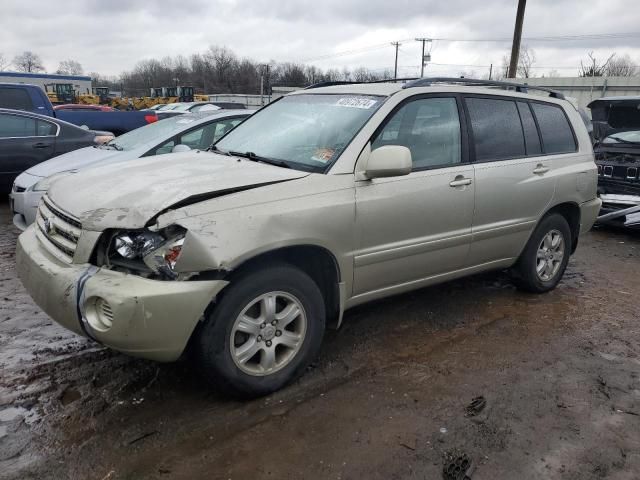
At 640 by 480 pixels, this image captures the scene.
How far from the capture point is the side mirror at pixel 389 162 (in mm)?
3158

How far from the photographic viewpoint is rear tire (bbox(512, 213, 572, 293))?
4637mm

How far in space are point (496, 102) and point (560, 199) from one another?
3.59ft

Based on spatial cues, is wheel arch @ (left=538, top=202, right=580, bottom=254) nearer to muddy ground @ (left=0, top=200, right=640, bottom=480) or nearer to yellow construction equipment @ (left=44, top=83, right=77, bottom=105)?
muddy ground @ (left=0, top=200, right=640, bottom=480)

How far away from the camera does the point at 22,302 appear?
4.32m

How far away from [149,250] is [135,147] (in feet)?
13.3

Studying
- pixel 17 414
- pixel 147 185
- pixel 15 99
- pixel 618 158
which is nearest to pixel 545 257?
pixel 147 185

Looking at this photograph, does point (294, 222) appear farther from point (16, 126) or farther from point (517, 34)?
point (517, 34)

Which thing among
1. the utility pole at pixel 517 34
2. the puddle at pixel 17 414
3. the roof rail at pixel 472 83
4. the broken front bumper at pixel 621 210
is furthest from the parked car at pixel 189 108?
the puddle at pixel 17 414

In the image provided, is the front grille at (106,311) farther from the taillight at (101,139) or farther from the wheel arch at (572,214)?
the taillight at (101,139)

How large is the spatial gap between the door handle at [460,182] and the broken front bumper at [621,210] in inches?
177

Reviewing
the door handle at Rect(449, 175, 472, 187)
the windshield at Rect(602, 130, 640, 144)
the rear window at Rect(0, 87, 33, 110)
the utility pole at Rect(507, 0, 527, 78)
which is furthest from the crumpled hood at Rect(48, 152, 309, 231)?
the utility pole at Rect(507, 0, 527, 78)

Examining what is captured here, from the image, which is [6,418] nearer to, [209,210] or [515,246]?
[209,210]

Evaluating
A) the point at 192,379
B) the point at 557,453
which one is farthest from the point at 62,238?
Result: the point at 557,453

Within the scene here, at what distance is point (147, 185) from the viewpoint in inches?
116
